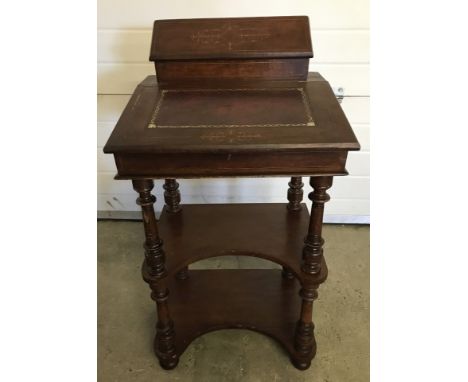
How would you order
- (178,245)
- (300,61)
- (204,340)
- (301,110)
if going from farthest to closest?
(204,340) → (178,245) → (300,61) → (301,110)

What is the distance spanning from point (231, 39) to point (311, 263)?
745 millimetres

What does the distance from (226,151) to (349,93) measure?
3.36 feet

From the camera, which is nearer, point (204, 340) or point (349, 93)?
point (204, 340)

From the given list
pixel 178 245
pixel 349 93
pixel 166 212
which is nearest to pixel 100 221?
pixel 166 212

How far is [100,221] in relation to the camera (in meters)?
2.23

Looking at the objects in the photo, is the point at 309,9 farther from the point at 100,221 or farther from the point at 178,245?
the point at 100,221

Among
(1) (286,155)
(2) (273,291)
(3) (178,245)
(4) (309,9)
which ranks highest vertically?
(4) (309,9)

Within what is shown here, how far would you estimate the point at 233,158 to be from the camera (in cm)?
99

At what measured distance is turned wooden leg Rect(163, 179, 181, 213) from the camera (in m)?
1.56

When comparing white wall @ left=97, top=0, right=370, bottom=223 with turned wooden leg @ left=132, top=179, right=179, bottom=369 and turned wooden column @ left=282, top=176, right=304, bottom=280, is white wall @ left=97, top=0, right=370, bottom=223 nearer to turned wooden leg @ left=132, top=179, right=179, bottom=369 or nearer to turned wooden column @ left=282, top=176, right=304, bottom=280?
turned wooden column @ left=282, top=176, right=304, bottom=280

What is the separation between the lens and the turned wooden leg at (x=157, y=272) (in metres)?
1.09

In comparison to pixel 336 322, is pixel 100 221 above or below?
above

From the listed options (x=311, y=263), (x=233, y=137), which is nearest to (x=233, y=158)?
(x=233, y=137)

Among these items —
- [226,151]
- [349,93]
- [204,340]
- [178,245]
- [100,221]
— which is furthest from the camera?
[100,221]
